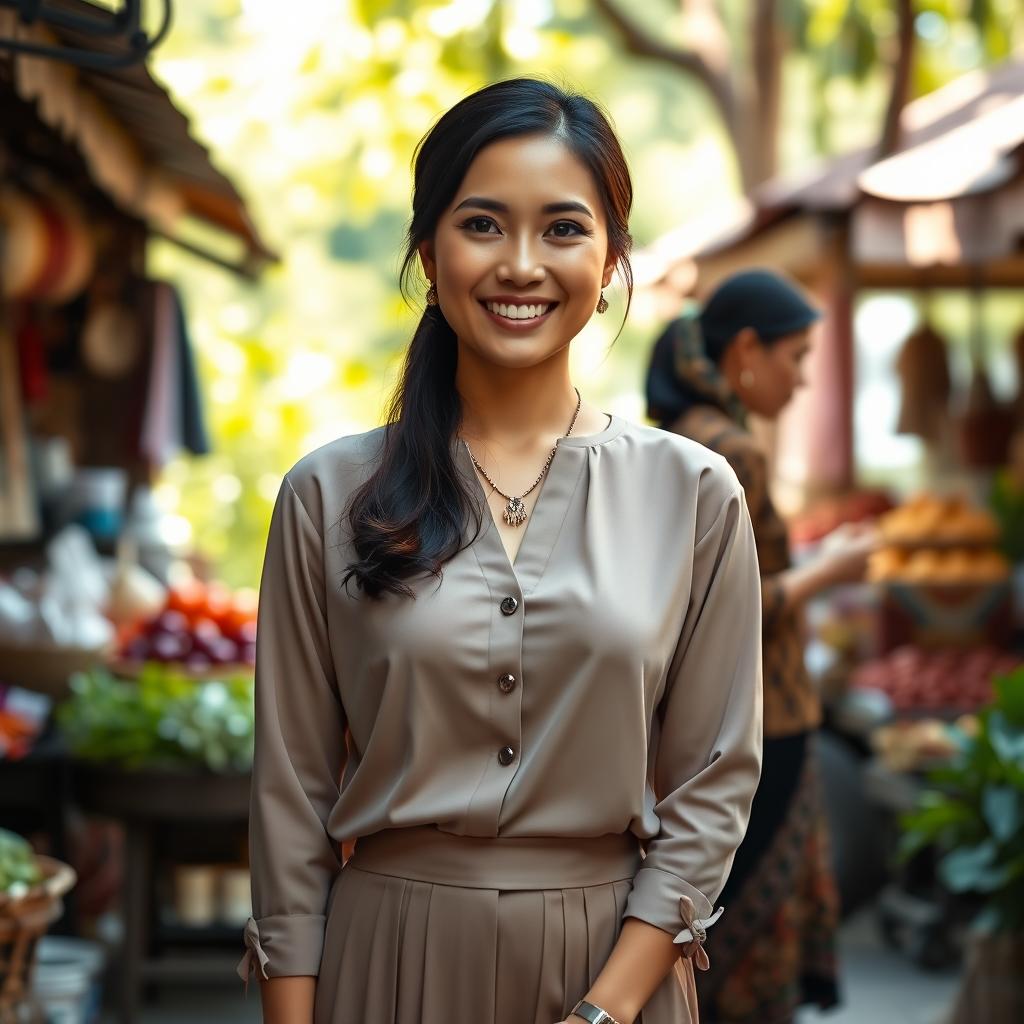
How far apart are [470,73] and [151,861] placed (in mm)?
6179

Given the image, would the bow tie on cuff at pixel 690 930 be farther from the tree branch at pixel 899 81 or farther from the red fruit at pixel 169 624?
the tree branch at pixel 899 81

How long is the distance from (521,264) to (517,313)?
68 millimetres

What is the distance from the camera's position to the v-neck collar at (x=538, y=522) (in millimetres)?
2004

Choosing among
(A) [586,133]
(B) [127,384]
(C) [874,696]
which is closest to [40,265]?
(B) [127,384]

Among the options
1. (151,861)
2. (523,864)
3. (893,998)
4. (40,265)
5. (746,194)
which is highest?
(746,194)

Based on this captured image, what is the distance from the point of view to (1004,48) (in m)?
10.1

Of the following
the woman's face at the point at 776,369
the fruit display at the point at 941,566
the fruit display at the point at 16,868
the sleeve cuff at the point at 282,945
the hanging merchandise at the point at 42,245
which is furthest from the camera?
the fruit display at the point at 941,566

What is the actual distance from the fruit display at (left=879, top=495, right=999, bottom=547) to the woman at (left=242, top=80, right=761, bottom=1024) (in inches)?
236

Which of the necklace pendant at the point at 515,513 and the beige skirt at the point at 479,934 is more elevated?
the necklace pendant at the point at 515,513

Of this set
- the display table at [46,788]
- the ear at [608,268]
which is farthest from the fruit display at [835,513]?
the ear at [608,268]

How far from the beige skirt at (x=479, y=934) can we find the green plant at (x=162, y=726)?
3288 millimetres

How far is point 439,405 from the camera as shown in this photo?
2160 mm

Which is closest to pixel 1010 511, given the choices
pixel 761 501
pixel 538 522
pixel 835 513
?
pixel 835 513

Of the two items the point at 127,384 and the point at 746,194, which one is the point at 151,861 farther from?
the point at 746,194
